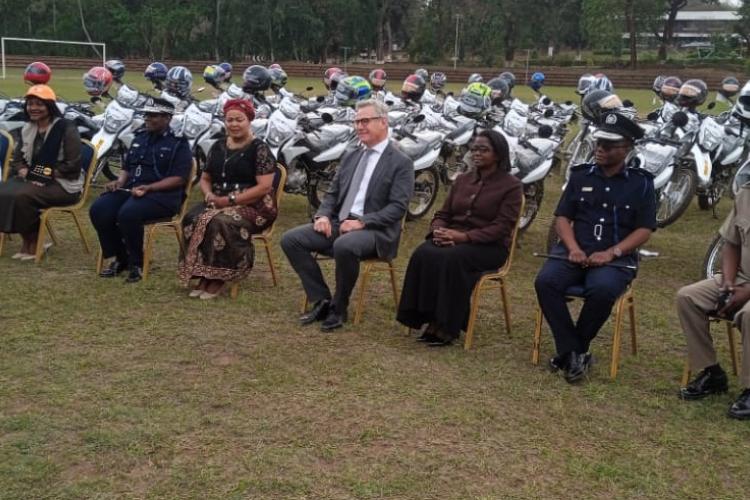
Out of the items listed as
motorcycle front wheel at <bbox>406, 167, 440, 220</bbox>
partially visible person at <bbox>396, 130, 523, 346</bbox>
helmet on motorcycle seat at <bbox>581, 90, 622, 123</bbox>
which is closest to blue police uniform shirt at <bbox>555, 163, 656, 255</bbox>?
partially visible person at <bbox>396, 130, 523, 346</bbox>

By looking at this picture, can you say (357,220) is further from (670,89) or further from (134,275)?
(670,89)

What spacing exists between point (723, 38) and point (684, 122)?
167 feet

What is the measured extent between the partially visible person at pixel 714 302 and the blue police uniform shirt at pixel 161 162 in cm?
352

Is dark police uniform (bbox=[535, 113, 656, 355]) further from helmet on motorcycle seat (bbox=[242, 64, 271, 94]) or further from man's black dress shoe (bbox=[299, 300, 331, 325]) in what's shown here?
helmet on motorcycle seat (bbox=[242, 64, 271, 94])

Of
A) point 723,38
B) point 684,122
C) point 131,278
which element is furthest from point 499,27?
point 131,278

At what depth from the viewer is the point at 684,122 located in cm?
841

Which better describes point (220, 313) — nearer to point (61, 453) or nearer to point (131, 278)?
point (131, 278)

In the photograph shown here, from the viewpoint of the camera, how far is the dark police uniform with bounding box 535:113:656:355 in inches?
174

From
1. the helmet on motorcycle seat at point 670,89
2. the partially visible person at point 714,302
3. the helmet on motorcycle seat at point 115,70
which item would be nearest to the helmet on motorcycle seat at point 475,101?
the helmet on motorcycle seat at point 670,89

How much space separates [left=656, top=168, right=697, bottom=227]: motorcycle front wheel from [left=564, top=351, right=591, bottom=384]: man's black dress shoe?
4.00 m

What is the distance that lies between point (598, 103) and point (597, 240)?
391cm

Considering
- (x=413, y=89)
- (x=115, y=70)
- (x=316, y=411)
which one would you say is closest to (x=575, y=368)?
(x=316, y=411)

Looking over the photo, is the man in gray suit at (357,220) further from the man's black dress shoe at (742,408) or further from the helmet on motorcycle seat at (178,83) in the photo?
the helmet on motorcycle seat at (178,83)

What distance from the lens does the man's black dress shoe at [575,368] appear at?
4398 millimetres
